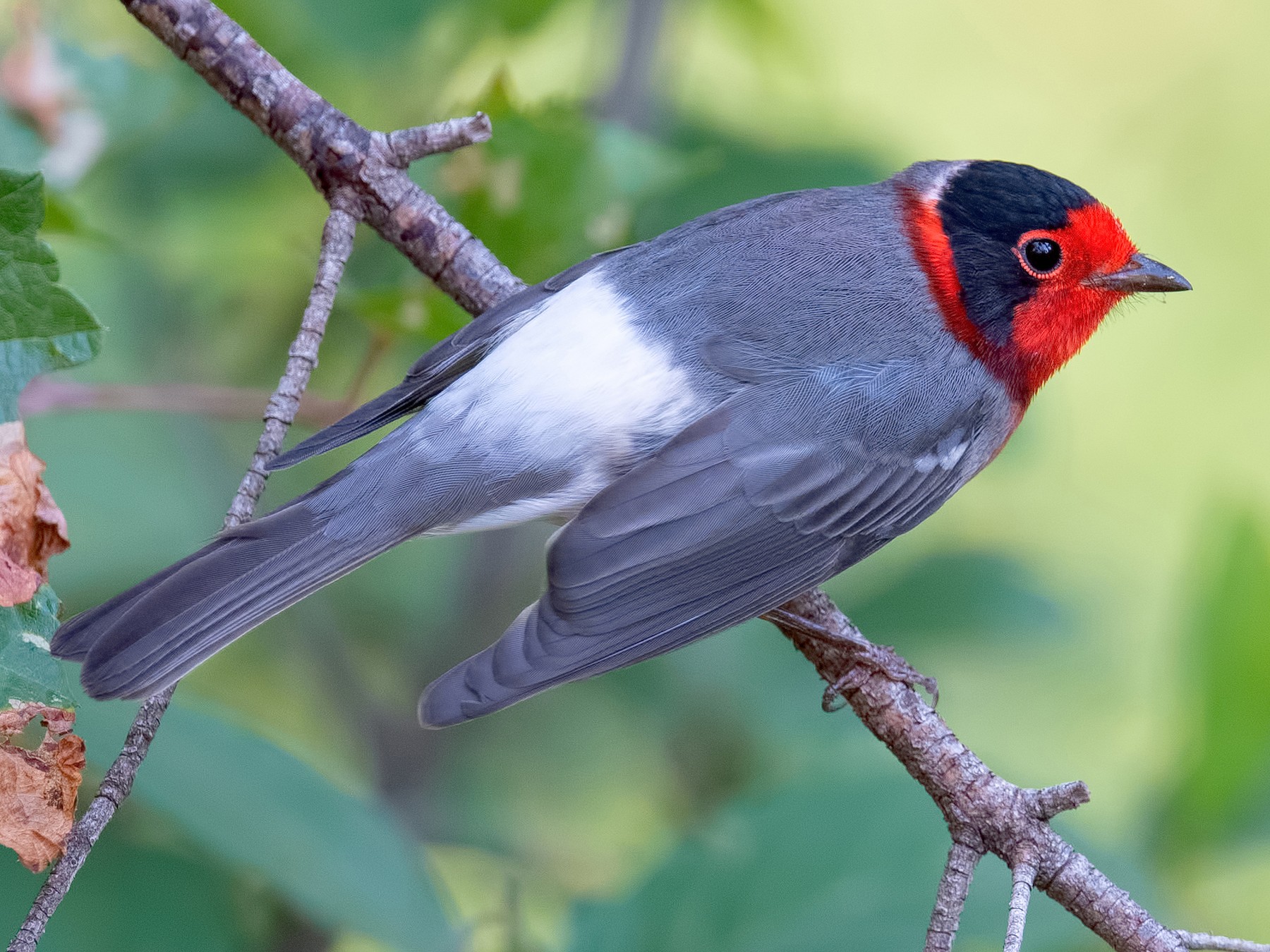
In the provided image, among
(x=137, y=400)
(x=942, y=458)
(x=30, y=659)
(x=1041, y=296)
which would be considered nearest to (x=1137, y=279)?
(x=1041, y=296)

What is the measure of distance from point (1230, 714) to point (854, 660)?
0.97 meters

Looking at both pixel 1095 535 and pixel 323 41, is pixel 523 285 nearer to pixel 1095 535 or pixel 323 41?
pixel 323 41

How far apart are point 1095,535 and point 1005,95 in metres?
2.46

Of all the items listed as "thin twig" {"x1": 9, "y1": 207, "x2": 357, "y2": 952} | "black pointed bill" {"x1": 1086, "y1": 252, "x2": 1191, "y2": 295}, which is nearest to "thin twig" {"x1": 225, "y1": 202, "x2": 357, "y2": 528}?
"thin twig" {"x1": 9, "y1": 207, "x2": 357, "y2": 952}

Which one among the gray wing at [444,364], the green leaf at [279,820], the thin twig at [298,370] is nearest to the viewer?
the thin twig at [298,370]

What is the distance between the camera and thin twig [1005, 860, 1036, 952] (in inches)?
71.2

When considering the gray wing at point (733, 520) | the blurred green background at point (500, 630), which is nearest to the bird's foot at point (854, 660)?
the gray wing at point (733, 520)

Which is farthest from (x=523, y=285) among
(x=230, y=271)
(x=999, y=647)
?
(x=999, y=647)

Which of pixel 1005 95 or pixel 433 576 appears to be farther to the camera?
pixel 1005 95

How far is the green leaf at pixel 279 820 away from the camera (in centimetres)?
221

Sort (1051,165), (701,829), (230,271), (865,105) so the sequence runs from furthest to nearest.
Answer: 1. (1051,165)
2. (865,105)
3. (230,271)
4. (701,829)

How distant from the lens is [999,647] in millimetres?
3500

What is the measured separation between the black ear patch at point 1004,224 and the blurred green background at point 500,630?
593 mm

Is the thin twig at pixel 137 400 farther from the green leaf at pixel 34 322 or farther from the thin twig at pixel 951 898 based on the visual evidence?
the thin twig at pixel 951 898
